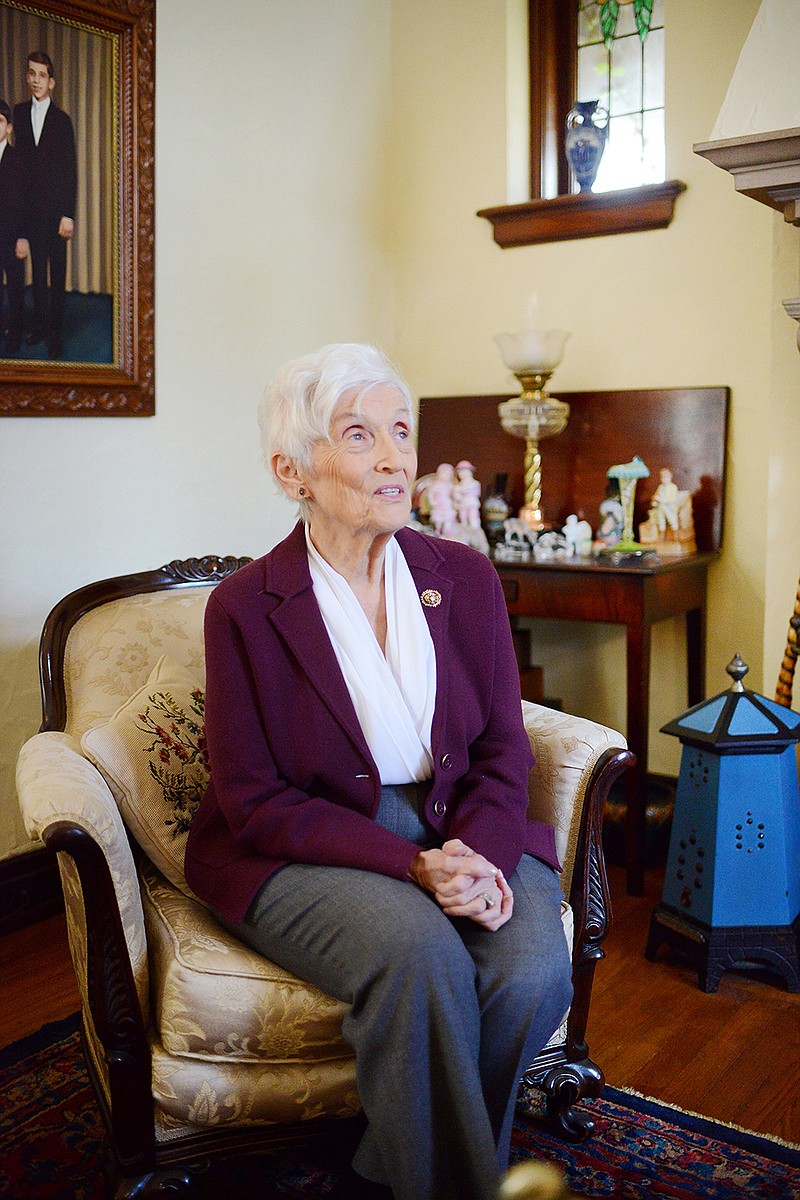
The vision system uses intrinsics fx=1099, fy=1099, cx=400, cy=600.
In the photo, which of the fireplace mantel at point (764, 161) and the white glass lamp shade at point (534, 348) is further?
the white glass lamp shade at point (534, 348)

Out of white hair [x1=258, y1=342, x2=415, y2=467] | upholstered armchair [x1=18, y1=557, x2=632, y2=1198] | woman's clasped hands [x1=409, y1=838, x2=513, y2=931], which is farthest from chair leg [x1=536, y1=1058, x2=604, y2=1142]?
white hair [x1=258, y1=342, x2=415, y2=467]

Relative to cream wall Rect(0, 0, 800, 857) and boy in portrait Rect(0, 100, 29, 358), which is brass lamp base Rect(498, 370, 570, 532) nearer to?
cream wall Rect(0, 0, 800, 857)

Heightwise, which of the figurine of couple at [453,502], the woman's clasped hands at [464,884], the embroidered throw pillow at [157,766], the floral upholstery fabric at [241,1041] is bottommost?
the floral upholstery fabric at [241,1041]

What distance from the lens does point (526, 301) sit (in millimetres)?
3301

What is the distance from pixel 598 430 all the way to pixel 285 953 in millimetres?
2080

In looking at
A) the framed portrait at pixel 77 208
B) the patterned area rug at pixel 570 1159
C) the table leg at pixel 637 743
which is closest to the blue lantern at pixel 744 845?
the table leg at pixel 637 743

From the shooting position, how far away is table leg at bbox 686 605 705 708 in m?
3.04

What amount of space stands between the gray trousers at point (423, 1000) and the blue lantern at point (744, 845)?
83 cm

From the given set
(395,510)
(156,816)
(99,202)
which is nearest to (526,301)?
(99,202)

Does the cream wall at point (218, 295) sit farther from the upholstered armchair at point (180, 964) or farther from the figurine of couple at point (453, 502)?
the upholstered armchair at point (180, 964)

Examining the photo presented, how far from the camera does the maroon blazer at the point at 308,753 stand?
5.03 ft

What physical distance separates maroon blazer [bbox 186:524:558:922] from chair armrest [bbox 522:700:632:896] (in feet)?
0.23

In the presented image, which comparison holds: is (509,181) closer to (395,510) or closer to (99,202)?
(99,202)

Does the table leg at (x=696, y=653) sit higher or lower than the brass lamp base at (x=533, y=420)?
lower
